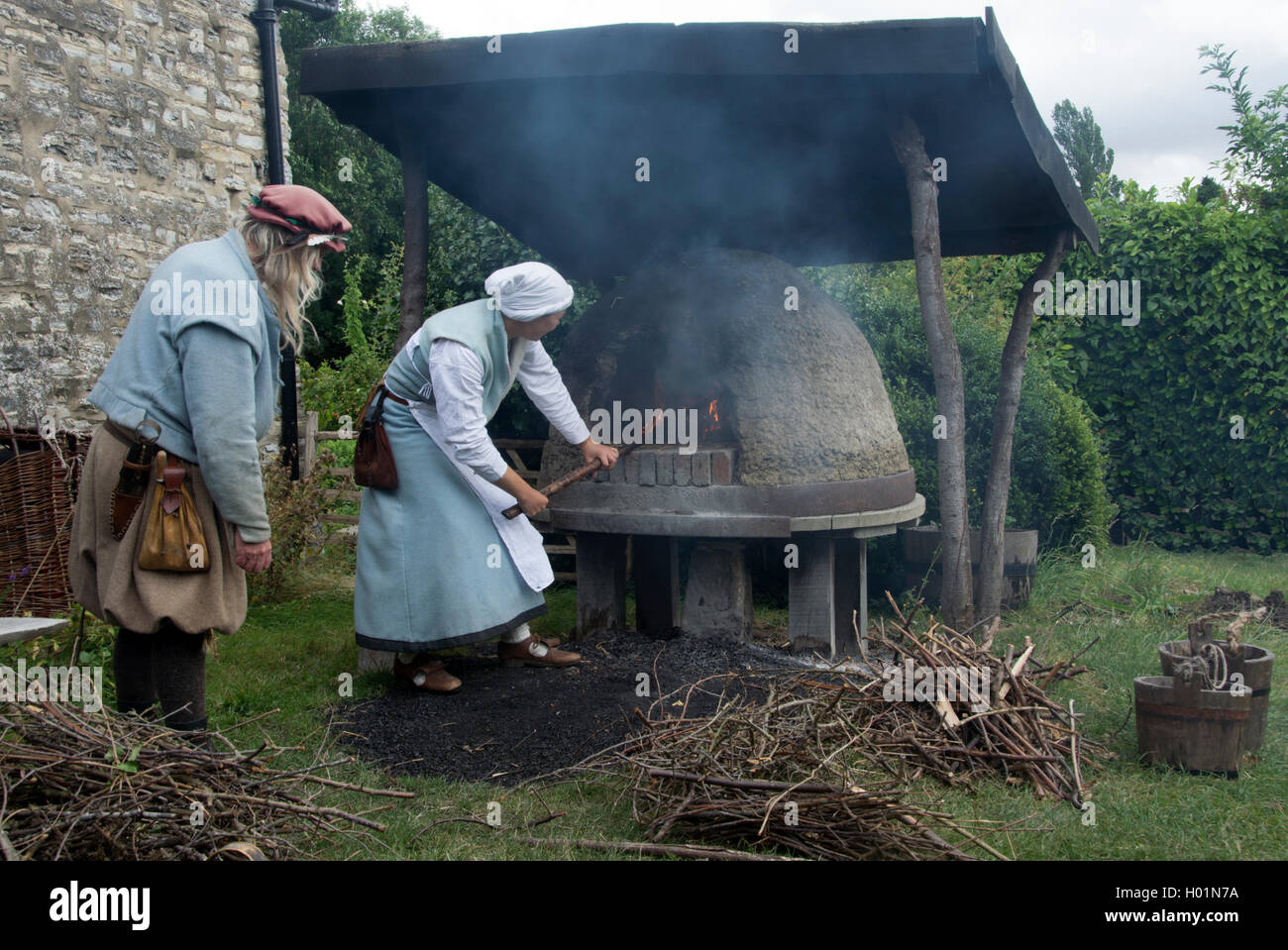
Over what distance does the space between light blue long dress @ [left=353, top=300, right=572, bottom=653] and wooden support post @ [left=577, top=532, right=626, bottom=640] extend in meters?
1.11

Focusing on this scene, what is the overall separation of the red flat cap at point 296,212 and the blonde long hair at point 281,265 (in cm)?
3

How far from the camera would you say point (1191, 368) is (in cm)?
900

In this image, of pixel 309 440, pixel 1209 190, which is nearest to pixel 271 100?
pixel 309 440

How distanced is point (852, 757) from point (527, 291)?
7.11ft

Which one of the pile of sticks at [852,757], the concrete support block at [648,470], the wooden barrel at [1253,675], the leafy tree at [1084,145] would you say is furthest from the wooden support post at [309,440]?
the leafy tree at [1084,145]

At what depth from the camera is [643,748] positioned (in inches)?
129

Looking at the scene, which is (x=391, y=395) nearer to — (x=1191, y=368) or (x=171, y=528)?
(x=171, y=528)

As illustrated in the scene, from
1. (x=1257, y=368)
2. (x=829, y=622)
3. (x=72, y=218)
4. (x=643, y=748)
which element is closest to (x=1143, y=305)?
(x=1257, y=368)

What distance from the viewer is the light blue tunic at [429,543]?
4164mm

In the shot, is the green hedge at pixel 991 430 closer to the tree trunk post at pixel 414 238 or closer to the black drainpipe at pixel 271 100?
the tree trunk post at pixel 414 238
